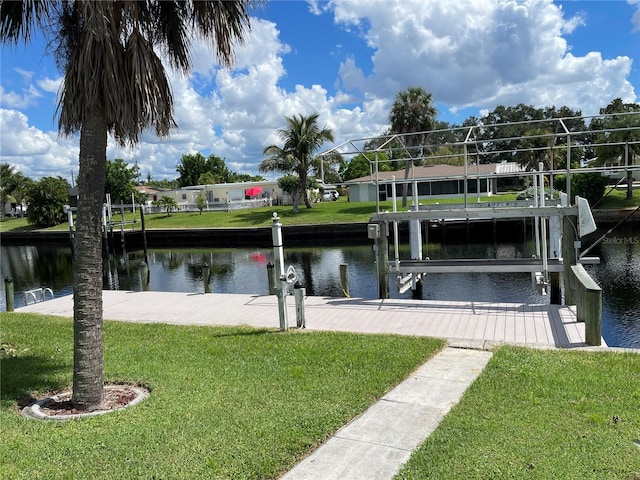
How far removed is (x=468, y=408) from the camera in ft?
16.6

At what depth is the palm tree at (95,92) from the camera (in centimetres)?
521

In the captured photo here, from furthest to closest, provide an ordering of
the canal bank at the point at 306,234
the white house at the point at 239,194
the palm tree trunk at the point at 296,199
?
the white house at the point at 239,194, the palm tree trunk at the point at 296,199, the canal bank at the point at 306,234

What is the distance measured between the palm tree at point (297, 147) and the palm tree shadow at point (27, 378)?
3666 cm

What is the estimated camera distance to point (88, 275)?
5.42 meters

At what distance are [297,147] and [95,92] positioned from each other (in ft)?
127

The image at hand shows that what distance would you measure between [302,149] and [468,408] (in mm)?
39504

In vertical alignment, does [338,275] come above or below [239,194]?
below

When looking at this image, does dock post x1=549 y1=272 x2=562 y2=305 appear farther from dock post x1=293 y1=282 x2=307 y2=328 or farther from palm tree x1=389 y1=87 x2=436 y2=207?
palm tree x1=389 y1=87 x2=436 y2=207

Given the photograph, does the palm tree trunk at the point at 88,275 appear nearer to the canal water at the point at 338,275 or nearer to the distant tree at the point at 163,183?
the canal water at the point at 338,275

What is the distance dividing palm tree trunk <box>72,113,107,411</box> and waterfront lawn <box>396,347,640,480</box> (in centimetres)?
334

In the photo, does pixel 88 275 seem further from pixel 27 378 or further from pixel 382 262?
pixel 382 262

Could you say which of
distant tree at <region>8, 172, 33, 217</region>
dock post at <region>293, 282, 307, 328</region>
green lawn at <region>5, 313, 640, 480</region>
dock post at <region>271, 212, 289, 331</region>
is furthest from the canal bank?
distant tree at <region>8, 172, 33, 217</region>

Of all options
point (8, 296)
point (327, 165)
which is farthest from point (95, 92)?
point (327, 165)

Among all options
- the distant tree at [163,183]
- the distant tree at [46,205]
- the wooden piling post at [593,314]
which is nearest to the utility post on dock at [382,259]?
the wooden piling post at [593,314]
